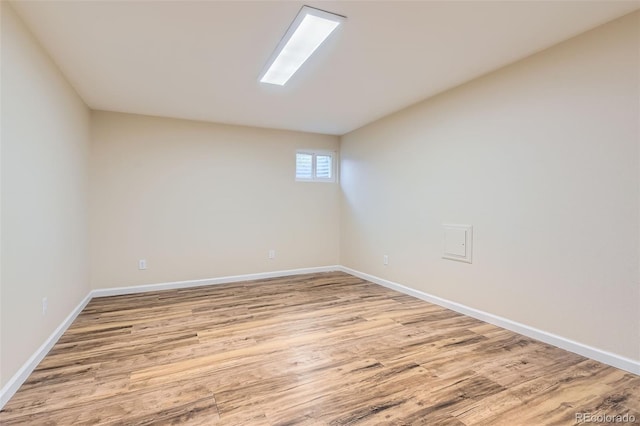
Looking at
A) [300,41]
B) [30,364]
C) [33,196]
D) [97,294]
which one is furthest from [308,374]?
[97,294]

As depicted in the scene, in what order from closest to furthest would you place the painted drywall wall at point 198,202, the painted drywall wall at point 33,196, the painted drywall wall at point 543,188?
the painted drywall wall at point 33,196
the painted drywall wall at point 543,188
the painted drywall wall at point 198,202

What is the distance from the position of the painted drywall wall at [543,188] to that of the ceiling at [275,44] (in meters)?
0.26

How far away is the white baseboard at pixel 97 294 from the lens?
5.97 ft

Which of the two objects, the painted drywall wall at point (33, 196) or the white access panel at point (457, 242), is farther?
the white access panel at point (457, 242)

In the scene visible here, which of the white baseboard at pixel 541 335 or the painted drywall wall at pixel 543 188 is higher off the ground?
the painted drywall wall at pixel 543 188

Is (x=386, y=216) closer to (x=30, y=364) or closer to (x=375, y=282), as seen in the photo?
(x=375, y=282)

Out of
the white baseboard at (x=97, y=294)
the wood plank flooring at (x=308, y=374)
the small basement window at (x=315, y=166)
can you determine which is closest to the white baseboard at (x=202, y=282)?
the white baseboard at (x=97, y=294)

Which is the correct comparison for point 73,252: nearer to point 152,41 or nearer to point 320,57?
point 152,41

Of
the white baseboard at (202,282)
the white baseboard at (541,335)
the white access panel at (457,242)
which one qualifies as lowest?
the white baseboard at (202,282)

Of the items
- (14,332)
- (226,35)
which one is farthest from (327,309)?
(226,35)

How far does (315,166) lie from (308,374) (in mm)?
3721

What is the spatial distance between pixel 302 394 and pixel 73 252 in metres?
2.79

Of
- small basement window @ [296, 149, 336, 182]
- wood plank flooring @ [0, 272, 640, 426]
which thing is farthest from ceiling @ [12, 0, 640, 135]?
wood plank flooring @ [0, 272, 640, 426]

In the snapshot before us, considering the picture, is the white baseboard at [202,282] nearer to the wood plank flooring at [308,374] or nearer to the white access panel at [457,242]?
the wood plank flooring at [308,374]
